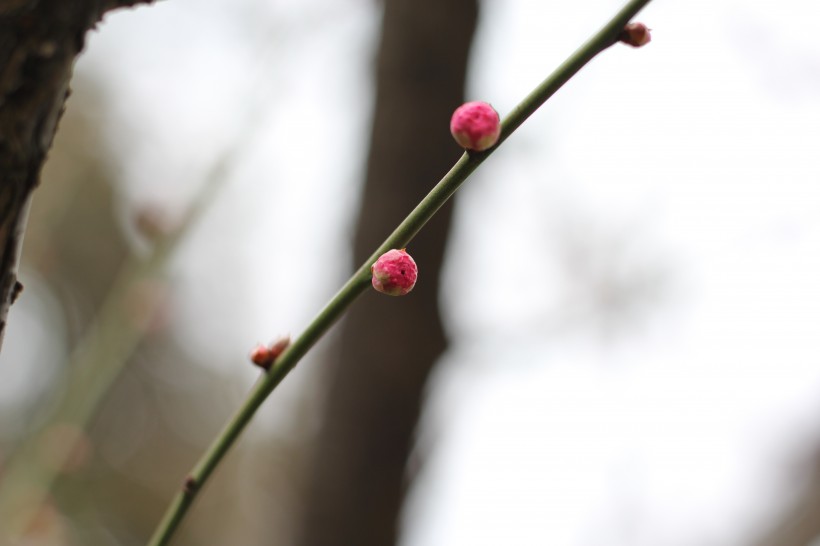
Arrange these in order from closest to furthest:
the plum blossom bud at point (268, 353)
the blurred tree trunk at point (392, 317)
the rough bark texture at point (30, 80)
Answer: the rough bark texture at point (30, 80), the plum blossom bud at point (268, 353), the blurred tree trunk at point (392, 317)

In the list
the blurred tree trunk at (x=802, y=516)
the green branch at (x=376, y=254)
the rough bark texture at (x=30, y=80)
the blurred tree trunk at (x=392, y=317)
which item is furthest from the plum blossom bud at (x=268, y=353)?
the blurred tree trunk at (x=802, y=516)

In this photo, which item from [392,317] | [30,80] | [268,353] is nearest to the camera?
[30,80]

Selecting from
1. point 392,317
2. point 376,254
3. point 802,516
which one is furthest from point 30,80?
point 802,516

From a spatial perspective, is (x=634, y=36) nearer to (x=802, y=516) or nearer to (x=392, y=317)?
(x=392, y=317)

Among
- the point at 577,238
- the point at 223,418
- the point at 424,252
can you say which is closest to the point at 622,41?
the point at 424,252

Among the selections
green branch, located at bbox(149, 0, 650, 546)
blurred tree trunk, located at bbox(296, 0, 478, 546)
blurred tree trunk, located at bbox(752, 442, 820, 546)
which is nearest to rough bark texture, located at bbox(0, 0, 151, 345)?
green branch, located at bbox(149, 0, 650, 546)

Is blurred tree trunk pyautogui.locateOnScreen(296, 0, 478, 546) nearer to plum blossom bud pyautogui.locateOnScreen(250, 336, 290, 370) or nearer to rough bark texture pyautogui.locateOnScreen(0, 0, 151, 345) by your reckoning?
plum blossom bud pyautogui.locateOnScreen(250, 336, 290, 370)

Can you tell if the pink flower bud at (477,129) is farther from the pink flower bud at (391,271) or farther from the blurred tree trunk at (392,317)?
the blurred tree trunk at (392,317)
